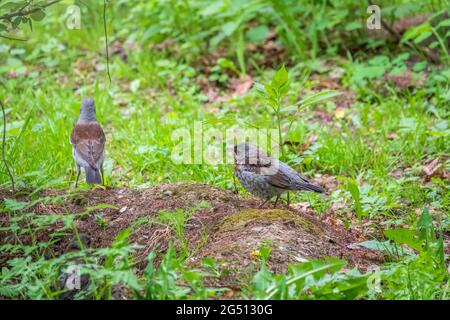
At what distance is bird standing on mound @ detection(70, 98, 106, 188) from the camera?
579 cm

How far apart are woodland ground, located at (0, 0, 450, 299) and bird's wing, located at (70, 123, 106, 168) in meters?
0.35

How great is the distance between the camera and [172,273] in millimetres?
3414

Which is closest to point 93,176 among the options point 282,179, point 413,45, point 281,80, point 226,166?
point 226,166

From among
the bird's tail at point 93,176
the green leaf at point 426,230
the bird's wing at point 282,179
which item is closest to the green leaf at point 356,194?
the bird's wing at point 282,179

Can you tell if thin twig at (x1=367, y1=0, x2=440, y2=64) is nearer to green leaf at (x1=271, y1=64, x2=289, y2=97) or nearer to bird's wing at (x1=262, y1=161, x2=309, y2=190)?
green leaf at (x1=271, y1=64, x2=289, y2=97)

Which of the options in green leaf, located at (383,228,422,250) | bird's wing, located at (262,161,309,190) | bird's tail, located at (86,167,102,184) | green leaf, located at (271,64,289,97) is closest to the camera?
green leaf, located at (383,228,422,250)

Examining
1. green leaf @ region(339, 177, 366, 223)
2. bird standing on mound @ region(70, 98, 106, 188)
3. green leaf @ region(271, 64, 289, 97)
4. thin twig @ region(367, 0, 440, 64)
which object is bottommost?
green leaf @ region(339, 177, 366, 223)

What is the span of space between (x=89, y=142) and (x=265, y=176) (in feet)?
5.88

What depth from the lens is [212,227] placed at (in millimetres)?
4746

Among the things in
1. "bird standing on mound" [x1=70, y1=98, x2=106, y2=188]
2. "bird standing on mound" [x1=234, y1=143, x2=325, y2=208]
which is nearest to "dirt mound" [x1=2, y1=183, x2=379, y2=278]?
"bird standing on mound" [x1=234, y1=143, x2=325, y2=208]

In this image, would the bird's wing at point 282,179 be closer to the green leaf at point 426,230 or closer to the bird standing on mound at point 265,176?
the bird standing on mound at point 265,176

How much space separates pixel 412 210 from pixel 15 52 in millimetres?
6844

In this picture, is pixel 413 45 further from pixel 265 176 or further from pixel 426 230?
pixel 426 230
